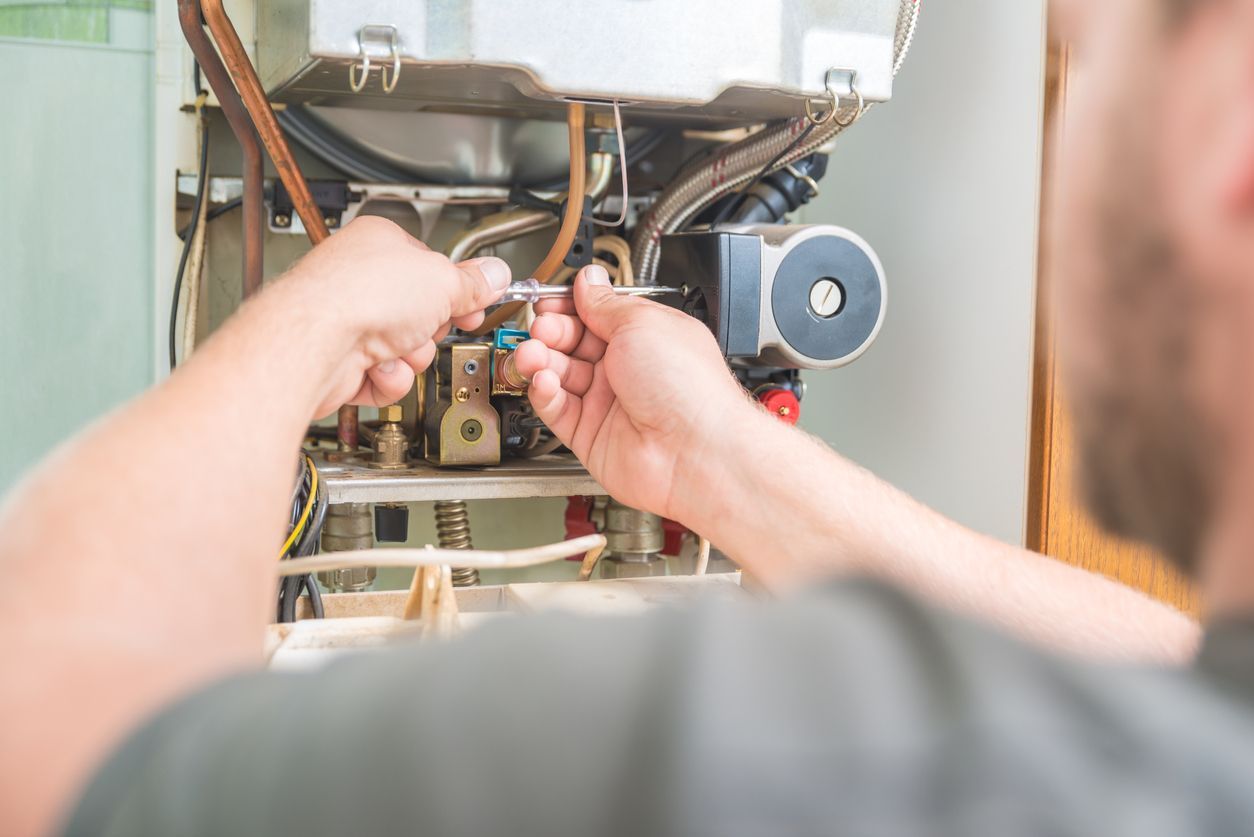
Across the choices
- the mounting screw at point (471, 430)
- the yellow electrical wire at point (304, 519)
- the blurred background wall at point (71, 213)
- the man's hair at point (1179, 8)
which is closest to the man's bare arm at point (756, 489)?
the mounting screw at point (471, 430)

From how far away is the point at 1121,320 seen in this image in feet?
1.35

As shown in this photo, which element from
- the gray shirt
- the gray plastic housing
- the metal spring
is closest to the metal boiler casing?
the gray plastic housing

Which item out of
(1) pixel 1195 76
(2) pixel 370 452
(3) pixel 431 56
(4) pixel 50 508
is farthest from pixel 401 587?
(1) pixel 1195 76

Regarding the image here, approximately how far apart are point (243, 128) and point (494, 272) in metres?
0.39

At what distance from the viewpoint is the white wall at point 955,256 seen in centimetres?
137

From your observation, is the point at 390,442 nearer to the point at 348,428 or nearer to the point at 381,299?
the point at 348,428

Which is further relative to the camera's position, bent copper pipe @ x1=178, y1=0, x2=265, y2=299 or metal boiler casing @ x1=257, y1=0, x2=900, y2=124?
bent copper pipe @ x1=178, y1=0, x2=265, y2=299

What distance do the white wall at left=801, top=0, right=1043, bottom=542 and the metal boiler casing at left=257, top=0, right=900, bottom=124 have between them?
32 centimetres

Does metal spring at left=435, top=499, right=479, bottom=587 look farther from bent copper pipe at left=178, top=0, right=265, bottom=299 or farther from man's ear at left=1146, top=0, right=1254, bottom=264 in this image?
man's ear at left=1146, top=0, right=1254, bottom=264

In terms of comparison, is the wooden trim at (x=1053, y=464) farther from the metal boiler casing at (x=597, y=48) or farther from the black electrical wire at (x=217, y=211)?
the black electrical wire at (x=217, y=211)

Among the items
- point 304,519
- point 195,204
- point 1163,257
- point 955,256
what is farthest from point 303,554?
point 955,256

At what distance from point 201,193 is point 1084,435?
1.17m

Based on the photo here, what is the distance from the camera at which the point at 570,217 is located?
122 centimetres

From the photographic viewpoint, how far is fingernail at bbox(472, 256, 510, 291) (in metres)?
1.01
